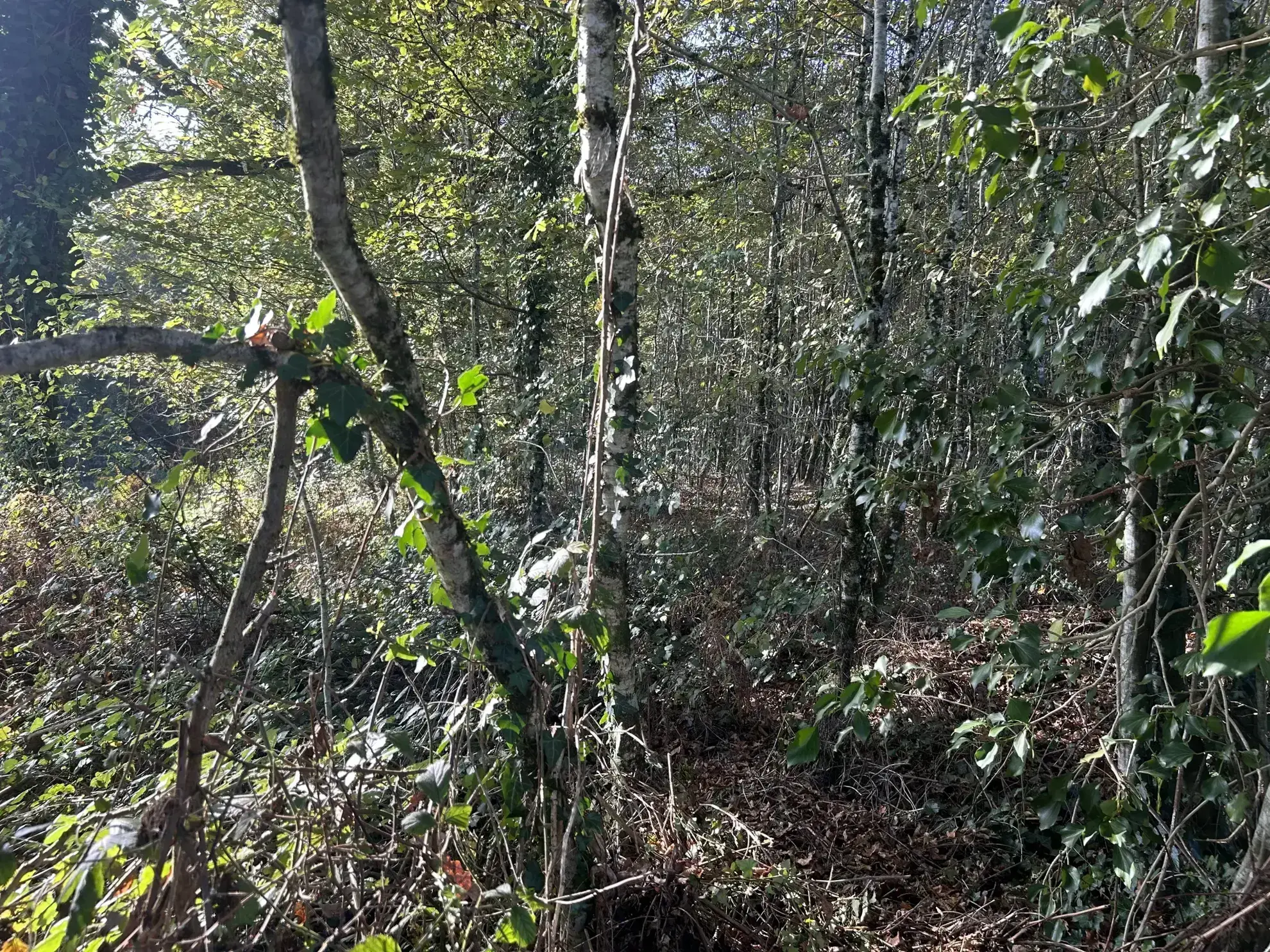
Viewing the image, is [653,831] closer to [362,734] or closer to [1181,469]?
[362,734]

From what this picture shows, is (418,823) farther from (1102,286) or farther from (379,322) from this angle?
(1102,286)

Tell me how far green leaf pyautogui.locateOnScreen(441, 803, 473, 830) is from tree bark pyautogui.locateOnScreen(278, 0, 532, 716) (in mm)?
326

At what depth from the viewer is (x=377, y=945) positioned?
1.54m

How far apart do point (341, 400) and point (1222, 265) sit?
189 centimetres

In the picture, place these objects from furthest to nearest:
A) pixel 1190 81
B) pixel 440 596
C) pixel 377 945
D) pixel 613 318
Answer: pixel 613 318, pixel 440 596, pixel 1190 81, pixel 377 945

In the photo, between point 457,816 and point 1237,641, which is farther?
point 457,816

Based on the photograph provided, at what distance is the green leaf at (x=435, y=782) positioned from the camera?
1.75 m

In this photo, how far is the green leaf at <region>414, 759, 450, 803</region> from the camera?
1753 millimetres

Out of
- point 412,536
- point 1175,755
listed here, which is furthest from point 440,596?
point 1175,755

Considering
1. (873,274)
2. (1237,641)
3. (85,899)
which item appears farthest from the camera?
(873,274)

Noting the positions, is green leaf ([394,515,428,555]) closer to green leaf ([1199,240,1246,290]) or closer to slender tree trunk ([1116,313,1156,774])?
green leaf ([1199,240,1246,290])

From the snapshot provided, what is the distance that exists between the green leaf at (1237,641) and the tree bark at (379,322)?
5.37ft

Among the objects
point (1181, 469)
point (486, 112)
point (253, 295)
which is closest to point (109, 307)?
point (253, 295)

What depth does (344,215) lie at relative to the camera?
6.07 feet
